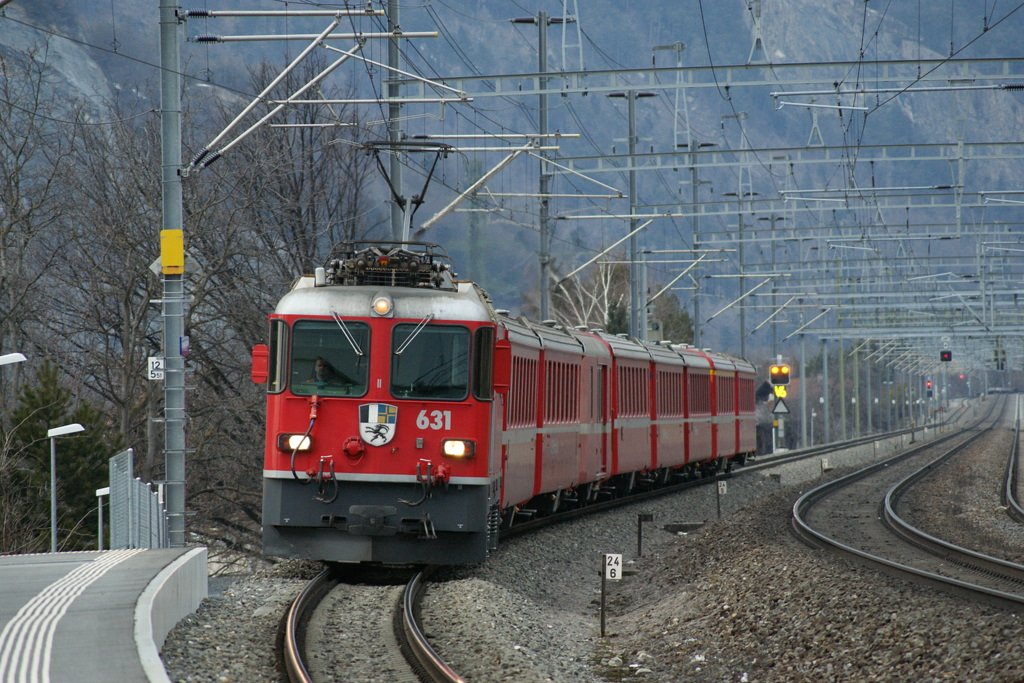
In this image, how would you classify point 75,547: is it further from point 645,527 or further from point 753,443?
point 753,443

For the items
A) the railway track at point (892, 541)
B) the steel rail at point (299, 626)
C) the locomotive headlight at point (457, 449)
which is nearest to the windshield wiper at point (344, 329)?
the locomotive headlight at point (457, 449)

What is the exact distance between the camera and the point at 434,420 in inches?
599

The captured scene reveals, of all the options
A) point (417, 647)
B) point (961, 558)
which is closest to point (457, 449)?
point (417, 647)

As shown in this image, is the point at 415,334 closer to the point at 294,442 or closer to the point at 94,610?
the point at 294,442

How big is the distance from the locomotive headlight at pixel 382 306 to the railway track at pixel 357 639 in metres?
2.62

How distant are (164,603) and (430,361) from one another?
15.5 ft

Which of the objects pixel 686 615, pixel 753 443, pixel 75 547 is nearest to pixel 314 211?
pixel 753 443

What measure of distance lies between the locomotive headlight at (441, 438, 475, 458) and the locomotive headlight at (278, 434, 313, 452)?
1306 millimetres

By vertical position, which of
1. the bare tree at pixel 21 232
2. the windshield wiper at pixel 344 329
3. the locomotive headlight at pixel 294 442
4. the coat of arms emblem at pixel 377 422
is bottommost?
the locomotive headlight at pixel 294 442

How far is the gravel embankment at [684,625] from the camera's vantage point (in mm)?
10641

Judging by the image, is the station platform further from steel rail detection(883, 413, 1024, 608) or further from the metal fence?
steel rail detection(883, 413, 1024, 608)

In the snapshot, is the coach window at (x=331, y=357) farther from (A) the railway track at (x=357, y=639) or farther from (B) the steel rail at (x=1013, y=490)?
(B) the steel rail at (x=1013, y=490)

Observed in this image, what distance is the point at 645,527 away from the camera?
82.6ft

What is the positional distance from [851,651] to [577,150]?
170m
